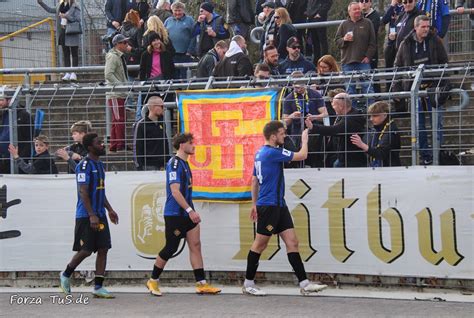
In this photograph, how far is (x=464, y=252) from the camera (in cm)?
1159

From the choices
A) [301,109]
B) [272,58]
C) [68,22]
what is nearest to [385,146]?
[301,109]

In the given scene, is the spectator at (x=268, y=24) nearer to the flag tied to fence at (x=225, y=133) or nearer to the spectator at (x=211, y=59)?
the spectator at (x=211, y=59)

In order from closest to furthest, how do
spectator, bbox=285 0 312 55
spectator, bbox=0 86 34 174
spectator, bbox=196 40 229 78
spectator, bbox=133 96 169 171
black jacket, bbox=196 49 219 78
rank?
spectator, bbox=133 96 169 171, spectator, bbox=0 86 34 174, spectator, bbox=196 40 229 78, black jacket, bbox=196 49 219 78, spectator, bbox=285 0 312 55

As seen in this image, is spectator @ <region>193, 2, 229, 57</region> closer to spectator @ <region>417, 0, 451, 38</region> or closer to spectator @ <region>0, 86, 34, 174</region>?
spectator @ <region>417, 0, 451, 38</region>

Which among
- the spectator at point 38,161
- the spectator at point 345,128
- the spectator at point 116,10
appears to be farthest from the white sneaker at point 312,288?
the spectator at point 116,10

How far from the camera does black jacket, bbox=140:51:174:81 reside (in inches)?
622

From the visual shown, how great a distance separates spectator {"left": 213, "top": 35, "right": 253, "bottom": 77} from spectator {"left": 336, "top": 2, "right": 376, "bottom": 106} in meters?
1.58

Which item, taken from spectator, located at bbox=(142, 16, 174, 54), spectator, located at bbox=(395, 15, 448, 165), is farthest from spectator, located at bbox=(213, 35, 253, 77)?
spectator, located at bbox=(395, 15, 448, 165)

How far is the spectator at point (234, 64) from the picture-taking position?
48.4ft

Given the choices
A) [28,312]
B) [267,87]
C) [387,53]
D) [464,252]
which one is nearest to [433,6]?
[387,53]

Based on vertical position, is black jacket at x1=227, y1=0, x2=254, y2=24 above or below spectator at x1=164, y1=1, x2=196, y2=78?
above

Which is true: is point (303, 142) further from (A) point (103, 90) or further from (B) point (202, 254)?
(A) point (103, 90)

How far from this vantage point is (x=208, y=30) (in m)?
17.4

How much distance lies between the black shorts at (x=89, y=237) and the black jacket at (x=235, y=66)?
3536mm
